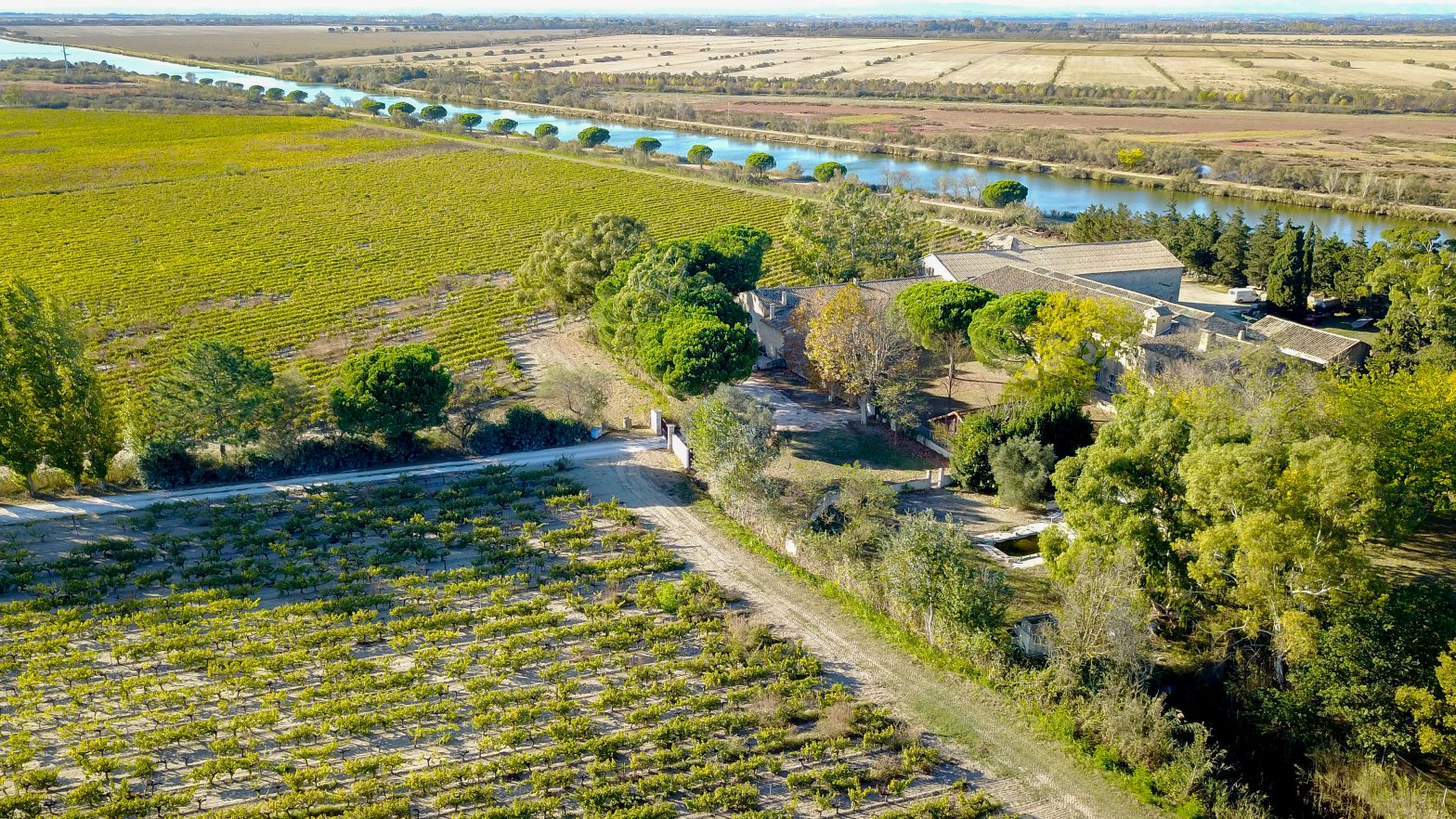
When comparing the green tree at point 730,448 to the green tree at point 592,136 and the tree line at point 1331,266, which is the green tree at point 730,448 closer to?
the tree line at point 1331,266

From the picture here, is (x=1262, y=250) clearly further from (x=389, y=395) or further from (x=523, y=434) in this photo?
(x=389, y=395)

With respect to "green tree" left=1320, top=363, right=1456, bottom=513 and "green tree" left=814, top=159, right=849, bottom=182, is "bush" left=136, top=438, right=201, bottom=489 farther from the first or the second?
"green tree" left=814, top=159, right=849, bottom=182

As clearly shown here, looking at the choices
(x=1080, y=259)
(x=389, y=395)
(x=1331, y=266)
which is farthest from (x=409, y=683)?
(x=1331, y=266)

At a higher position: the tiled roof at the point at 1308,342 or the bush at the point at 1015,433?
the tiled roof at the point at 1308,342

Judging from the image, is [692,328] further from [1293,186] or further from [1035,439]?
[1293,186]

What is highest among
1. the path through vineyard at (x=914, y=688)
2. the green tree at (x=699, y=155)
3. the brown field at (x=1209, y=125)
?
the brown field at (x=1209, y=125)

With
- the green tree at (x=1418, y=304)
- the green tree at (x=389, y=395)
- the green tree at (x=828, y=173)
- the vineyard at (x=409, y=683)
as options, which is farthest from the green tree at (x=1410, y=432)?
the green tree at (x=828, y=173)
